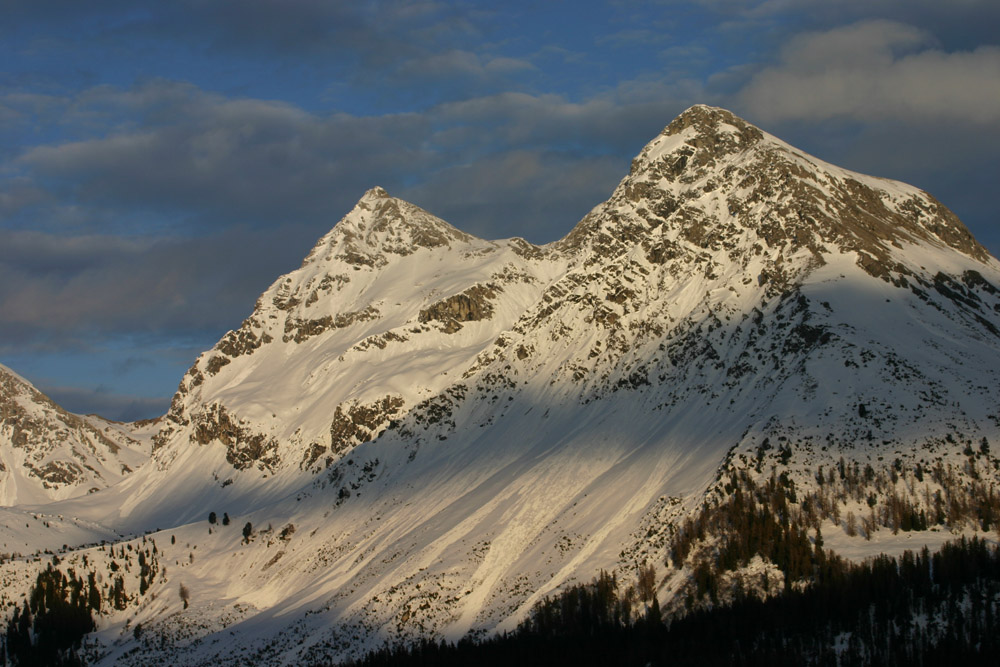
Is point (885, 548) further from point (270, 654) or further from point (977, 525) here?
point (270, 654)

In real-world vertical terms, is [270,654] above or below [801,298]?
below

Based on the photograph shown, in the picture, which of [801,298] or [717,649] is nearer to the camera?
[717,649]

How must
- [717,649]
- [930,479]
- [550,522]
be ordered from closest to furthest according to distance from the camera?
[717,649], [930,479], [550,522]

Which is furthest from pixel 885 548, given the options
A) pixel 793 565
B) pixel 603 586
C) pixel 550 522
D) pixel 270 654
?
pixel 270 654

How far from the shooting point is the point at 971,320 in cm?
19625

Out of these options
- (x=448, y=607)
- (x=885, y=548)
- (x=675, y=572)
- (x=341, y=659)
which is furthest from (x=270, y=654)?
(x=885, y=548)

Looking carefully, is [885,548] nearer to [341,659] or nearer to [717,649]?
[717,649]

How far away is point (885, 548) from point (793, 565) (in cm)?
1023

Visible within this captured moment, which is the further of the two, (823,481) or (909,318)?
(909,318)

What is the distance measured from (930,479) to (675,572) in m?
32.1

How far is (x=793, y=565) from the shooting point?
13800cm

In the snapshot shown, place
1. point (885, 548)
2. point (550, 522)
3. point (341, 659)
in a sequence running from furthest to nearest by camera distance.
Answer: point (550, 522) → point (341, 659) → point (885, 548)

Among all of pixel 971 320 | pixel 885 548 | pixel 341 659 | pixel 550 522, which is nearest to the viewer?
pixel 885 548

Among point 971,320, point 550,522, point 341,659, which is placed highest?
point 971,320
